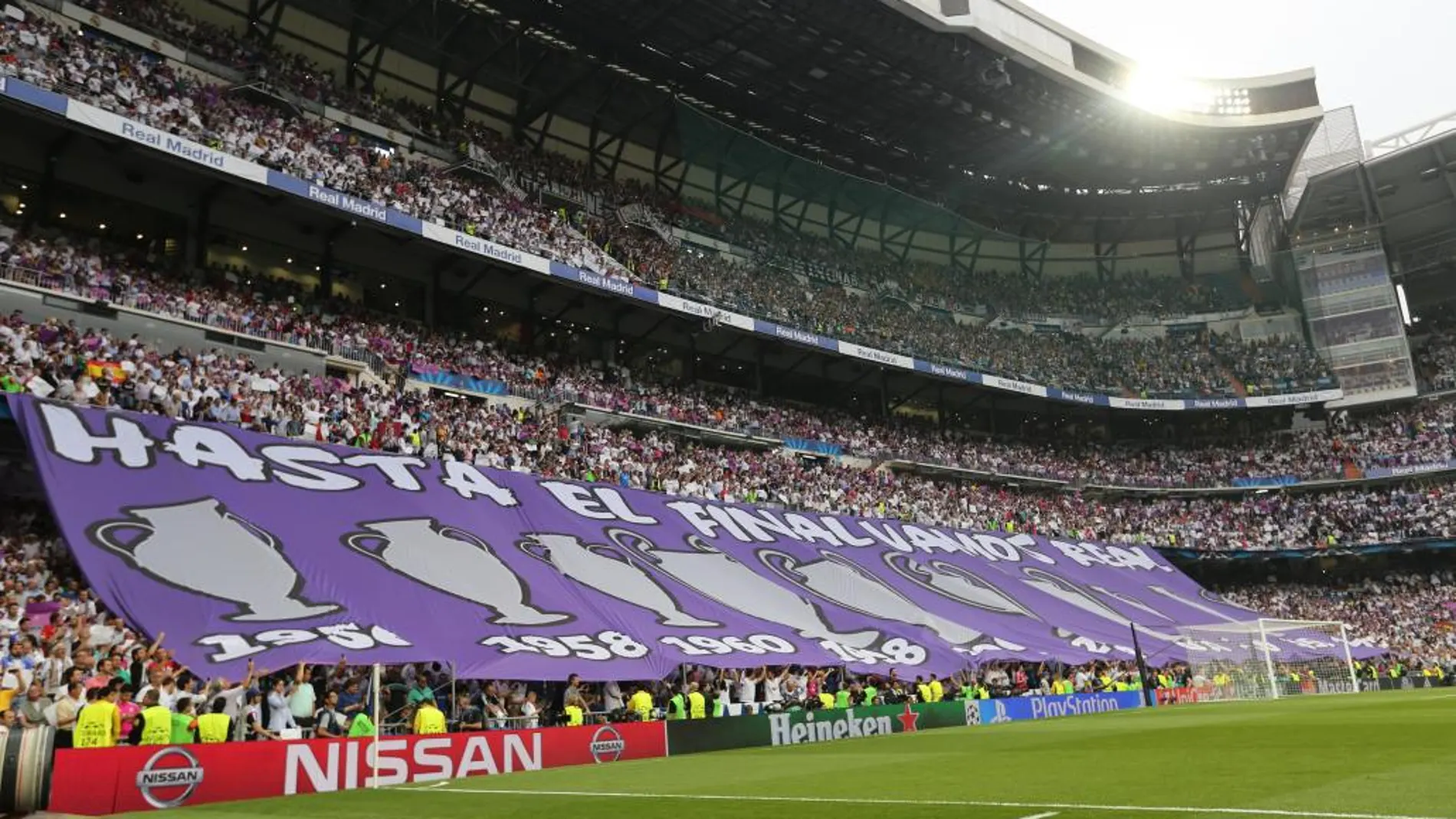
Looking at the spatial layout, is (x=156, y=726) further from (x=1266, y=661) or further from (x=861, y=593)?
(x=1266, y=661)

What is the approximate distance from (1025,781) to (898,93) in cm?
4218

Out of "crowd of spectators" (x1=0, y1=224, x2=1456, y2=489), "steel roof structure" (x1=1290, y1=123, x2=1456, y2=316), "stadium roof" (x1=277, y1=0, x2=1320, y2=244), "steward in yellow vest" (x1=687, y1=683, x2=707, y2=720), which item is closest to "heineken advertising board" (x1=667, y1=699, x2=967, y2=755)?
"steward in yellow vest" (x1=687, y1=683, x2=707, y2=720)

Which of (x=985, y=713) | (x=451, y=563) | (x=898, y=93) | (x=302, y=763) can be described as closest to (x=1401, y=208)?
(x=898, y=93)

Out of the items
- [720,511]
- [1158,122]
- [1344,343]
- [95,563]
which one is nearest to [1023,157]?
[1158,122]

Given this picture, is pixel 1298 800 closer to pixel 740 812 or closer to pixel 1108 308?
pixel 740 812

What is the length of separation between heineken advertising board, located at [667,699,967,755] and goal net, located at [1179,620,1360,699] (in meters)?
14.0

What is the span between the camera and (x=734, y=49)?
42.5 m

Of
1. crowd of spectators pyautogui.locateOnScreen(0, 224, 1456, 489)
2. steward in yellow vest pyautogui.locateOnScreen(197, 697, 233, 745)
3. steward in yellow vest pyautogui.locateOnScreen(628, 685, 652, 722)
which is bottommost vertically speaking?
steward in yellow vest pyautogui.locateOnScreen(628, 685, 652, 722)

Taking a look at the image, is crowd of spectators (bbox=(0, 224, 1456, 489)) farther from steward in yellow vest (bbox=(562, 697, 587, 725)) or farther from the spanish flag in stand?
steward in yellow vest (bbox=(562, 697, 587, 725))

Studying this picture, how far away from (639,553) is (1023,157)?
123ft

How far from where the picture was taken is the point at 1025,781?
946 cm

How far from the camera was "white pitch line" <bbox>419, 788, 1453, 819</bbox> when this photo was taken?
625 cm

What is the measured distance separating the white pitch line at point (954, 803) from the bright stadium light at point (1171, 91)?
171 feet

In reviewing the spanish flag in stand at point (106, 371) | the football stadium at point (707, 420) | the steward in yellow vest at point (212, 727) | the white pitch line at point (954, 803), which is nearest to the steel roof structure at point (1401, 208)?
the football stadium at point (707, 420)
